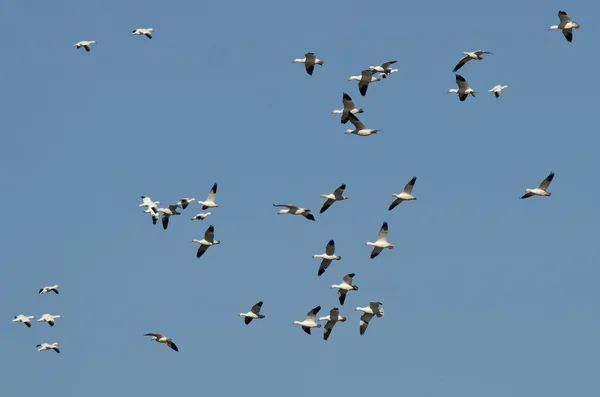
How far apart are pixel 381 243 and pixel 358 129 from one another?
5112mm

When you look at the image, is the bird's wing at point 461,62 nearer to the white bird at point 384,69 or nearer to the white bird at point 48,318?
the white bird at point 384,69

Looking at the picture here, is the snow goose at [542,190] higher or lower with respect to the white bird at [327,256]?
lower

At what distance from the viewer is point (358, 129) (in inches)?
2928

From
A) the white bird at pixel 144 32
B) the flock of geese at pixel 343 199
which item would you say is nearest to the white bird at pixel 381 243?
the flock of geese at pixel 343 199

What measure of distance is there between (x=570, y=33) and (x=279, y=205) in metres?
14.7

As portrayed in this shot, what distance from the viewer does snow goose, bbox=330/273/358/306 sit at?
7694cm

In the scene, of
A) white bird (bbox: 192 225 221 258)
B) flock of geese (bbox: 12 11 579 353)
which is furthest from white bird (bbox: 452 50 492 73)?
white bird (bbox: 192 225 221 258)

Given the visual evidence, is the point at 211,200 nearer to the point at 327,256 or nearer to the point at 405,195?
the point at 327,256

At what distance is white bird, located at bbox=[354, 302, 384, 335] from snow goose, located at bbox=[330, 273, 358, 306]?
143 centimetres

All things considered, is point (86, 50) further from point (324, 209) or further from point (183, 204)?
point (324, 209)

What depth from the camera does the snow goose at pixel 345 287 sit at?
76.9 meters

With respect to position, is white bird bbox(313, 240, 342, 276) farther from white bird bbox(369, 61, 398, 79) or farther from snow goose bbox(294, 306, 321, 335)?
white bird bbox(369, 61, 398, 79)

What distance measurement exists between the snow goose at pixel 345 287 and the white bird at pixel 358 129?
7.04 metres

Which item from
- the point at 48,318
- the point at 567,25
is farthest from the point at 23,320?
the point at 567,25
